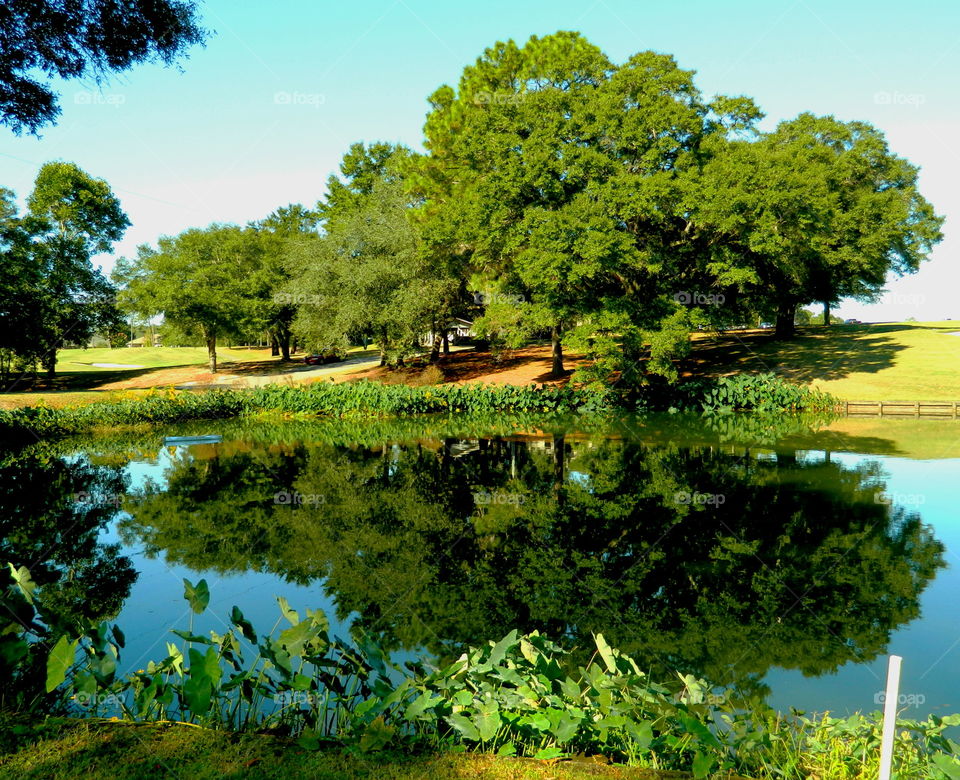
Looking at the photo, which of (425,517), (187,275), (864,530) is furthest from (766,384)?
(187,275)

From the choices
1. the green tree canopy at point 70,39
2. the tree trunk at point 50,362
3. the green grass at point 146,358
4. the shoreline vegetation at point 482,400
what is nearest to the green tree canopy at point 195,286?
the tree trunk at point 50,362

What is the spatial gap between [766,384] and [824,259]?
12.8m

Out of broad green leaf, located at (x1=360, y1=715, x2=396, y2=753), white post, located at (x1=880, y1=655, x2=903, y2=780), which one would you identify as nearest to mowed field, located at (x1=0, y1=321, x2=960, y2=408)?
broad green leaf, located at (x1=360, y1=715, x2=396, y2=753)

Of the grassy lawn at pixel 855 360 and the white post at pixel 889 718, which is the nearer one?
the white post at pixel 889 718

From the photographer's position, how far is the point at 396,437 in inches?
1027

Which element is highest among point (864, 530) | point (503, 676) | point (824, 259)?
point (824, 259)

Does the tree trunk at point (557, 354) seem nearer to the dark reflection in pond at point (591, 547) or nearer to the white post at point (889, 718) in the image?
the dark reflection in pond at point (591, 547)

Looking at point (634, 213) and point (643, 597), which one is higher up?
point (634, 213)

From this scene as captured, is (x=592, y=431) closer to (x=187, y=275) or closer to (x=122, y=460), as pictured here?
(x=122, y=460)

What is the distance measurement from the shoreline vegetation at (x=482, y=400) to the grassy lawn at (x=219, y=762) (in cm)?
2870

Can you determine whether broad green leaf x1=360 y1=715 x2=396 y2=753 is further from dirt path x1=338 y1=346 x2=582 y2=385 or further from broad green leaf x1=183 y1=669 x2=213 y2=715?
dirt path x1=338 y1=346 x2=582 y2=385

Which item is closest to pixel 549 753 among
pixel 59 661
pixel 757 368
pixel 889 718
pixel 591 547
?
pixel 889 718

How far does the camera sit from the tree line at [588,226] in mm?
30516

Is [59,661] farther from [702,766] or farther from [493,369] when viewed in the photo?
[493,369]
